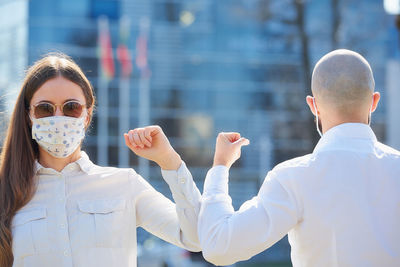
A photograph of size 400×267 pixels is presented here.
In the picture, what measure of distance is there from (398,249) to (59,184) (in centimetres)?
159

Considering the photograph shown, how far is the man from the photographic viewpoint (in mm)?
2701

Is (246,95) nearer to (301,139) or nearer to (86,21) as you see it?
(301,139)

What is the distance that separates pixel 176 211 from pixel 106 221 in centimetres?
33

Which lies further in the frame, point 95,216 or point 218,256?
point 95,216

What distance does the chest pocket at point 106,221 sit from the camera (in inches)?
126

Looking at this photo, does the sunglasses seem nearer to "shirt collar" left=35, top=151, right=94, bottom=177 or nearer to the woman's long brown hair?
the woman's long brown hair

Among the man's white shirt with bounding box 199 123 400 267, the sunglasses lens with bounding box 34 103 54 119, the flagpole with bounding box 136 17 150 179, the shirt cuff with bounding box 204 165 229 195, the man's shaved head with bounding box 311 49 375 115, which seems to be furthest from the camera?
the flagpole with bounding box 136 17 150 179

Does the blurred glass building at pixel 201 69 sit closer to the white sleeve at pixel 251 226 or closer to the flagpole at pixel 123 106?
the flagpole at pixel 123 106

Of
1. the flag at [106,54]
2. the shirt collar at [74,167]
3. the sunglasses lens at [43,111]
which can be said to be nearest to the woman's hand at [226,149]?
the shirt collar at [74,167]

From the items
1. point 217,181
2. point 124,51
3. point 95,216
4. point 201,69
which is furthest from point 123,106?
point 217,181

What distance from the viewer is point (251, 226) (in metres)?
2.78

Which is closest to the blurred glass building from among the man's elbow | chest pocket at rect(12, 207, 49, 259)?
chest pocket at rect(12, 207, 49, 259)

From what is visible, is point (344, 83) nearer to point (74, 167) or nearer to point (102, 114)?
point (74, 167)

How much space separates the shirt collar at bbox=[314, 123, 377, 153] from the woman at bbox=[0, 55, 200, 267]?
701mm
